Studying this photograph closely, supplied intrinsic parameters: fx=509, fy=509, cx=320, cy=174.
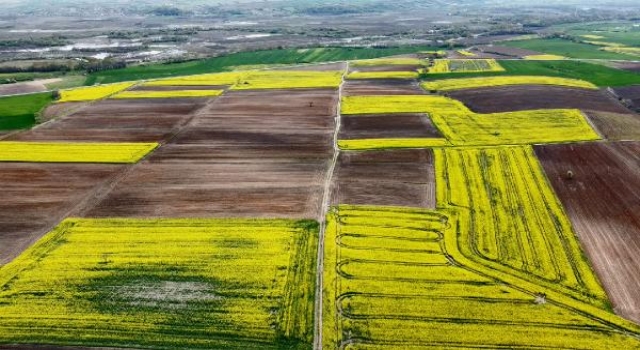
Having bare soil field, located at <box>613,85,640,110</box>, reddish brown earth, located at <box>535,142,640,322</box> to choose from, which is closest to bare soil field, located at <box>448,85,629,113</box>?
bare soil field, located at <box>613,85,640,110</box>

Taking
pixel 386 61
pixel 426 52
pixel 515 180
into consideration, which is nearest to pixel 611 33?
pixel 426 52

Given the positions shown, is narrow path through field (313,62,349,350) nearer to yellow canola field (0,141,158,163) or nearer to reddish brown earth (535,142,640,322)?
reddish brown earth (535,142,640,322)

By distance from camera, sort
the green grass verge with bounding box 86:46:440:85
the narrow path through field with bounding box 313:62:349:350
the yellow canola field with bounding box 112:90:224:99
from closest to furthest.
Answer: the narrow path through field with bounding box 313:62:349:350, the yellow canola field with bounding box 112:90:224:99, the green grass verge with bounding box 86:46:440:85

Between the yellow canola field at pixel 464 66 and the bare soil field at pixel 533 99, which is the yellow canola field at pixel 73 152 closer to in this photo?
the bare soil field at pixel 533 99

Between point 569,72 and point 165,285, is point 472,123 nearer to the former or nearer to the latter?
point 569,72

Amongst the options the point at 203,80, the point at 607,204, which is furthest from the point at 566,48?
the point at 607,204

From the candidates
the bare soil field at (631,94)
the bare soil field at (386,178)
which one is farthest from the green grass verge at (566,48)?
the bare soil field at (386,178)
